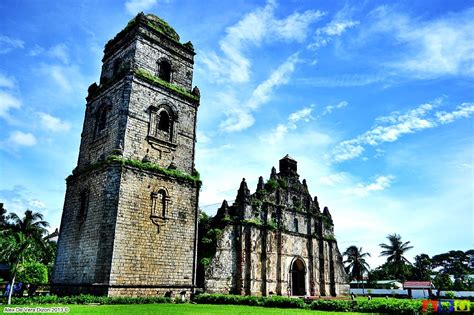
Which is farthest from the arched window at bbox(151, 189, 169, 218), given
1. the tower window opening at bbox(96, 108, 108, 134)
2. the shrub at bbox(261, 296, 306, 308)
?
the shrub at bbox(261, 296, 306, 308)

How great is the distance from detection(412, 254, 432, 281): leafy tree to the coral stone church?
116 ft

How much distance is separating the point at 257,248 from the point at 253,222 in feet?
6.10

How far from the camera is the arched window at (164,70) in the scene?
71.2 feet

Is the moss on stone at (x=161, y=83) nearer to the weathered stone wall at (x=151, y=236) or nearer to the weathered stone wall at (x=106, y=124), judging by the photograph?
the weathered stone wall at (x=106, y=124)

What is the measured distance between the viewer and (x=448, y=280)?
49312mm

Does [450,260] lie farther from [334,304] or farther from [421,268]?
[334,304]

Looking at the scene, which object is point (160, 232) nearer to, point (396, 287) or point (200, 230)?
point (200, 230)

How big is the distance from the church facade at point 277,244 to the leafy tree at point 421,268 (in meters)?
27.8

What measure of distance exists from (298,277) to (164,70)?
1905 cm

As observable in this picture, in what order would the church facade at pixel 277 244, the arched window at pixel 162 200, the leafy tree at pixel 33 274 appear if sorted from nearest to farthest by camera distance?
the arched window at pixel 162 200 < the church facade at pixel 277 244 < the leafy tree at pixel 33 274

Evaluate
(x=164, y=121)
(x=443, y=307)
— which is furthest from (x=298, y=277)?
(x=164, y=121)

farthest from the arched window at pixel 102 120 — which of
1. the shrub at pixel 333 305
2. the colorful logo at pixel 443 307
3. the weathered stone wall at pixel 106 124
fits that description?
the colorful logo at pixel 443 307

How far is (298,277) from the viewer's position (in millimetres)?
28938

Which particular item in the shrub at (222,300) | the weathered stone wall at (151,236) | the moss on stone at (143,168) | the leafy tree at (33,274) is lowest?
the shrub at (222,300)
